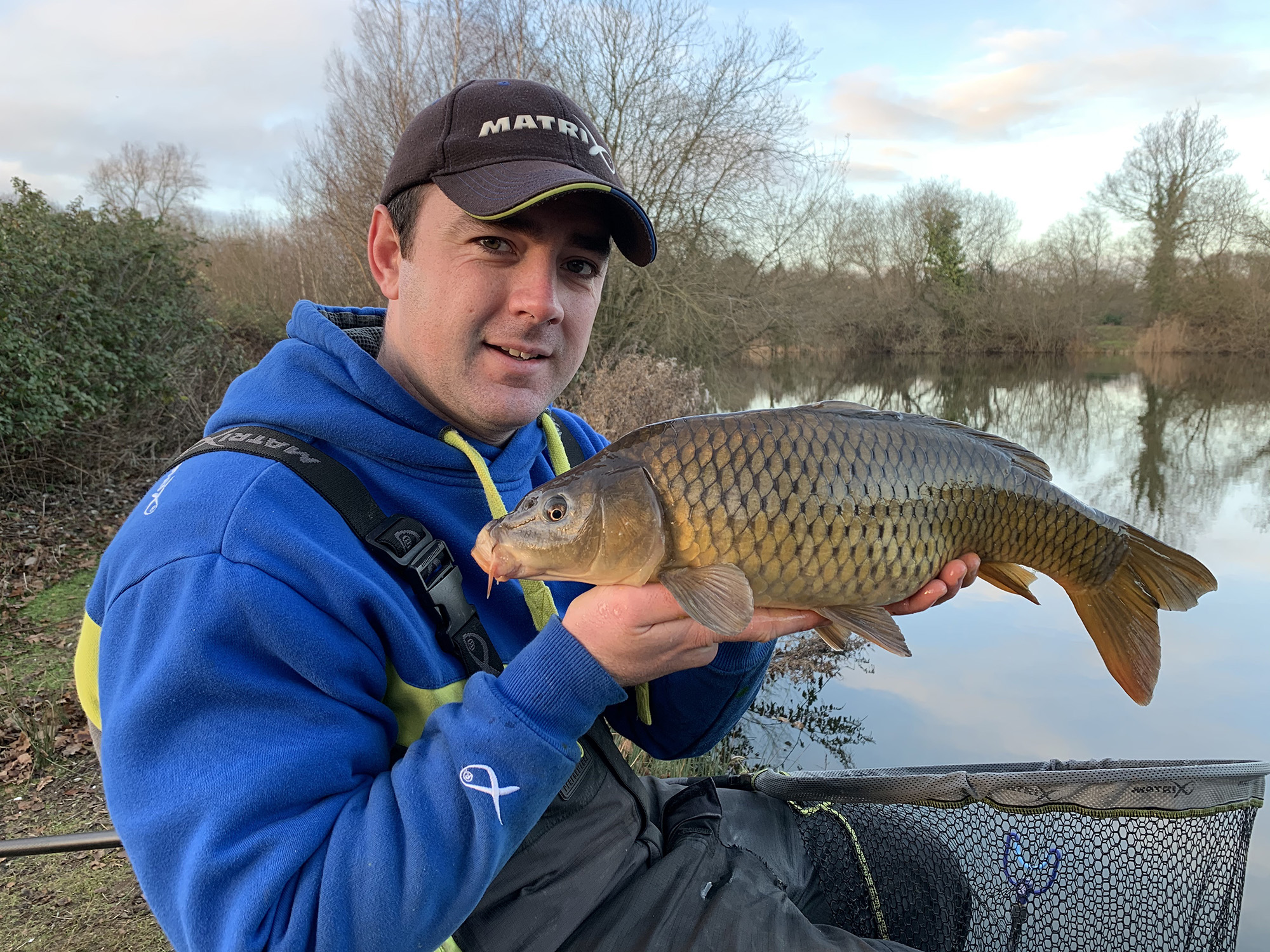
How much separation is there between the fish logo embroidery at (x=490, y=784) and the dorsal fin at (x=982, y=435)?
2.53 feet

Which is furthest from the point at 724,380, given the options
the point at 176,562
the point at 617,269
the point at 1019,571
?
the point at 176,562

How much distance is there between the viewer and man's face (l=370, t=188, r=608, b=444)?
1.23 m

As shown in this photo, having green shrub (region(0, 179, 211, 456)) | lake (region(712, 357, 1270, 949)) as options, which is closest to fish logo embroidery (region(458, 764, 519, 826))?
lake (region(712, 357, 1270, 949))

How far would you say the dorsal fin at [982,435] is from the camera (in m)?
1.34

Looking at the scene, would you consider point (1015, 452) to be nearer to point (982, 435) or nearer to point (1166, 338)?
point (982, 435)

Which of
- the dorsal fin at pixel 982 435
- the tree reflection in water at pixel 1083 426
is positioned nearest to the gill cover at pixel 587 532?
the dorsal fin at pixel 982 435

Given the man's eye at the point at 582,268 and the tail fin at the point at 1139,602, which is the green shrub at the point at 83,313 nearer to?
the man's eye at the point at 582,268

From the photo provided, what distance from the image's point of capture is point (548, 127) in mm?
1269

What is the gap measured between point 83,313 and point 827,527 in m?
6.24

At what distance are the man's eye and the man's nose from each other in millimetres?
71

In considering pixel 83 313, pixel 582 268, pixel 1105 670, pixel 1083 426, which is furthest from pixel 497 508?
pixel 1083 426

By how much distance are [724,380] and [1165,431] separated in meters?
6.07

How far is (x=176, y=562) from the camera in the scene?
0.90 metres

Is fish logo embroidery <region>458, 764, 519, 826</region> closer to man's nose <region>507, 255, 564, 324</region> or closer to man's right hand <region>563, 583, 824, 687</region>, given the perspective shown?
man's right hand <region>563, 583, 824, 687</region>
